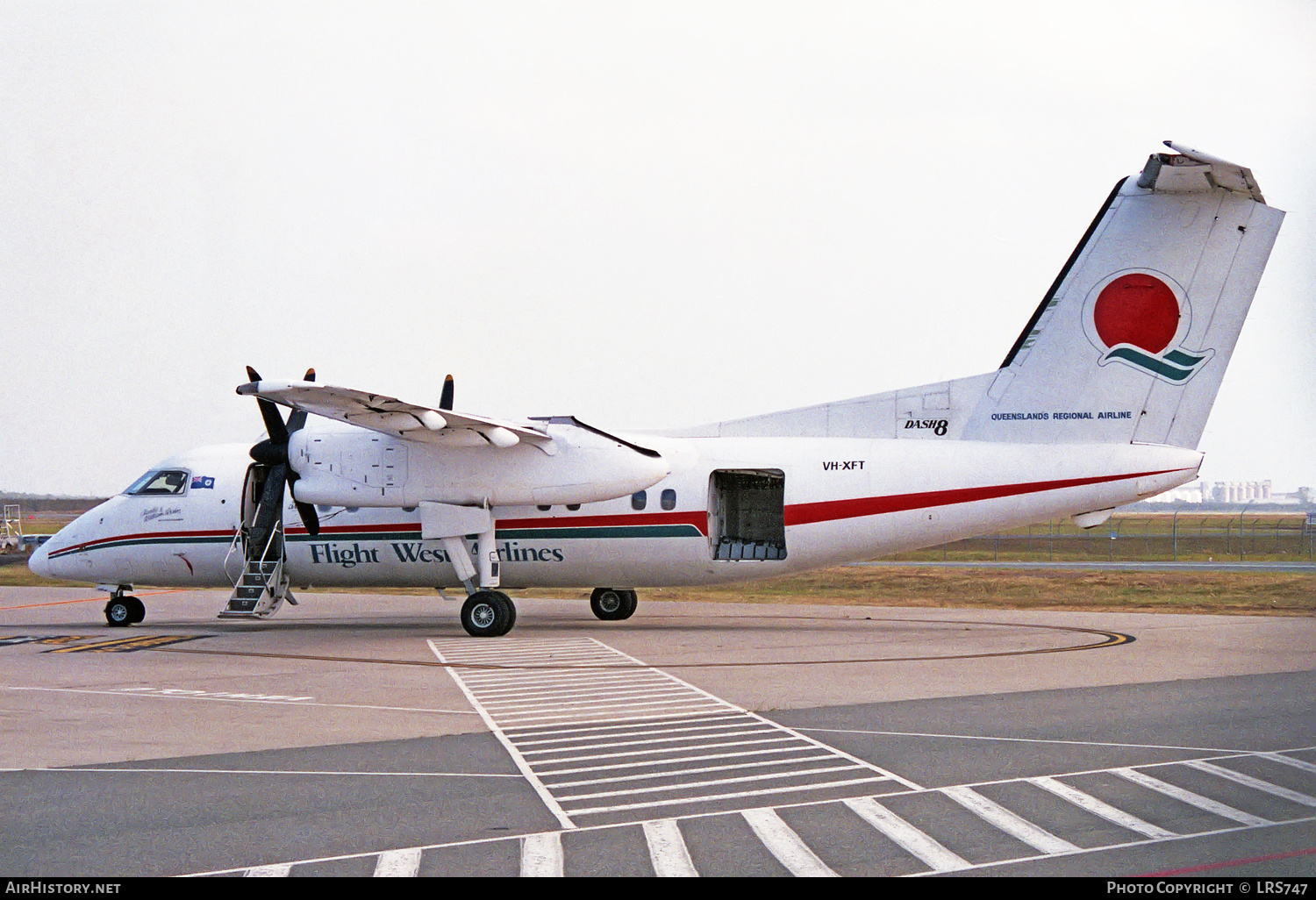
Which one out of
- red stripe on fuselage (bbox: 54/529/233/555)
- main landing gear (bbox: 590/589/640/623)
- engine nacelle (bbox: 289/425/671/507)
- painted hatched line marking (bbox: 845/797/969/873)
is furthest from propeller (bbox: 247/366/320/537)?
painted hatched line marking (bbox: 845/797/969/873)

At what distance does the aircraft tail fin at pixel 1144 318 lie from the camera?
1723 cm

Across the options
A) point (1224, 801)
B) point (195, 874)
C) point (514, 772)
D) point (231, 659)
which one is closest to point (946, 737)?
point (1224, 801)

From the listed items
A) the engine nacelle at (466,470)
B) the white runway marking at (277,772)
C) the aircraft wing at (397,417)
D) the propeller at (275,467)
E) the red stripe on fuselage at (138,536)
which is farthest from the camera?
the red stripe on fuselage at (138,536)

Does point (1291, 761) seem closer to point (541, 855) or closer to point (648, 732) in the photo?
point (648, 732)

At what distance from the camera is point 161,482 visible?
22.9 meters

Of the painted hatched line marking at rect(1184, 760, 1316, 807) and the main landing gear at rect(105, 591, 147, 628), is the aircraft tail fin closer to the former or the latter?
the painted hatched line marking at rect(1184, 760, 1316, 807)

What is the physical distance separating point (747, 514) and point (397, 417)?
670 centimetres

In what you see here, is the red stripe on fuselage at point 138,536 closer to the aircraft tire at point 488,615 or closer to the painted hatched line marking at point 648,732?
the aircraft tire at point 488,615

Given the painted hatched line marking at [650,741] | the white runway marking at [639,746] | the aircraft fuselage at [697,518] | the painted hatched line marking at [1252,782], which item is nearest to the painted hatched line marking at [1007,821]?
the white runway marking at [639,746]

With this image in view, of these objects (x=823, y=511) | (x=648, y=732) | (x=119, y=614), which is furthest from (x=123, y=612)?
(x=648, y=732)

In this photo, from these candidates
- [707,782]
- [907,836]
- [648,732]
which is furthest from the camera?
[648,732]

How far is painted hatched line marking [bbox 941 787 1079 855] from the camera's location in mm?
6668

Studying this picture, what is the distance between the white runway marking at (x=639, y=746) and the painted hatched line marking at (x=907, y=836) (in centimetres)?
47

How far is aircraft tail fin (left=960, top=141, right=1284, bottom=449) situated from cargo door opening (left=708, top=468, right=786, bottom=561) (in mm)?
3749
